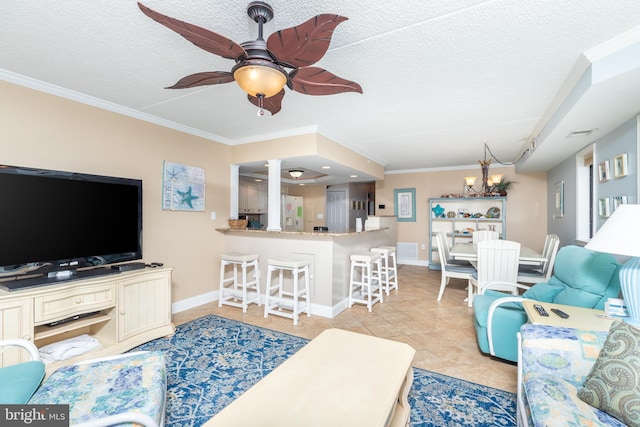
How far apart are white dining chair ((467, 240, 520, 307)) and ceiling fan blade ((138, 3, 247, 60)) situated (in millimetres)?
3244

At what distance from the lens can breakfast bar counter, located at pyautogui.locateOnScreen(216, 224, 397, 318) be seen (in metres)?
3.42

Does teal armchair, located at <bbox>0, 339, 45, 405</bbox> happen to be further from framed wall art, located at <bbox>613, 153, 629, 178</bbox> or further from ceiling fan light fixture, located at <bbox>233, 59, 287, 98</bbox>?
framed wall art, located at <bbox>613, 153, 629, 178</bbox>

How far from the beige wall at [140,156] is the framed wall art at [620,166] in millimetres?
4455

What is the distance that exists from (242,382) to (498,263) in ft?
9.81

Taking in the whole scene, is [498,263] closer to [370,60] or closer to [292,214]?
[370,60]

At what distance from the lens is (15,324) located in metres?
1.91

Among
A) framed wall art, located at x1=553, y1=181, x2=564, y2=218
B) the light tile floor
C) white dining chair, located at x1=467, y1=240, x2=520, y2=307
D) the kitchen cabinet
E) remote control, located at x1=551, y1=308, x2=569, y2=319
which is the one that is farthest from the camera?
the kitchen cabinet

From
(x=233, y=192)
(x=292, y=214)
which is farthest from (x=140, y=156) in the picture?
(x=292, y=214)

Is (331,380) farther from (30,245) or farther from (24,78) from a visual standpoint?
(24,78)

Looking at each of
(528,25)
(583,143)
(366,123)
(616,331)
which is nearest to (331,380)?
(616,331)

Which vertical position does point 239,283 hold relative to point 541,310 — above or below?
below

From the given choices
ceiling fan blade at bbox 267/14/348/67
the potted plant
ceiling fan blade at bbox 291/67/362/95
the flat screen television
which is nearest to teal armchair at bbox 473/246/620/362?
ceiling fan blade at bbox 291/67/362/95

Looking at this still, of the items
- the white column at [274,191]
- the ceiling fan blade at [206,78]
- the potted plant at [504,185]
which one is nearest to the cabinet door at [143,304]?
the white column at [274,191]

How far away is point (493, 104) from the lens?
2.76m
